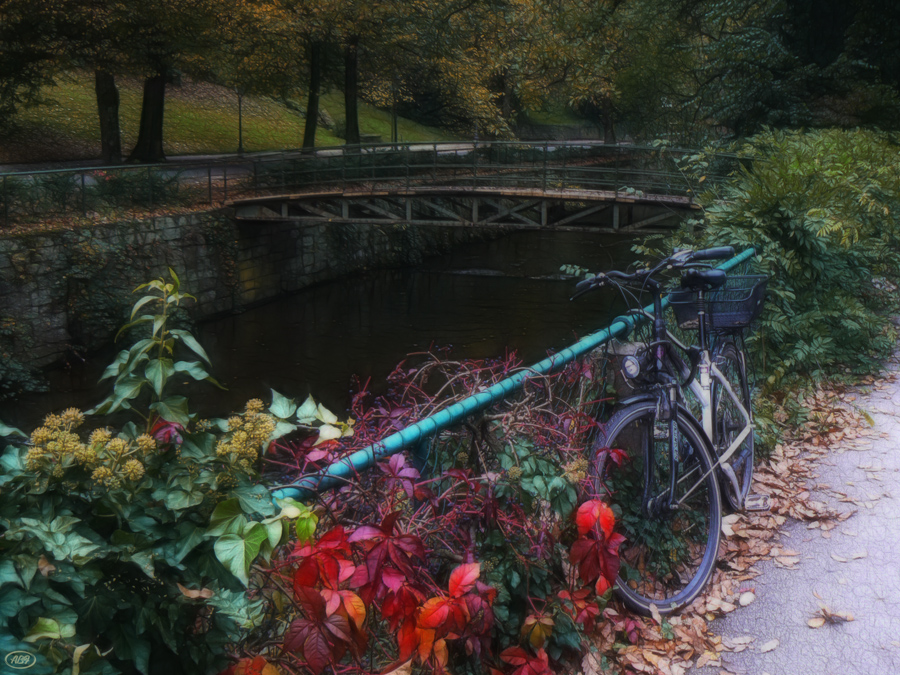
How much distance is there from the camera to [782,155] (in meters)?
8.22

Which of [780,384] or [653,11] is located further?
[653,11]

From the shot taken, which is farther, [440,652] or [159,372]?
[440,652]

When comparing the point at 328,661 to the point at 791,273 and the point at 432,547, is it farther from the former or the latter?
the point at 791,273

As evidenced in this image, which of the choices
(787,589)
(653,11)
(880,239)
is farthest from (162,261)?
(787,589)

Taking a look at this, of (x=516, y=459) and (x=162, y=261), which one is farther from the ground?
(x=516, y=459)

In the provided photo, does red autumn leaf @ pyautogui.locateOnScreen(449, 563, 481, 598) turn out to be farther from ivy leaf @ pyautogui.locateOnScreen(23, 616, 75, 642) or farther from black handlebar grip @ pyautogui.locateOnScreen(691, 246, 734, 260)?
black handlebar grip @ pyautogui.locateOnScreen(691, 246, 734, 260)

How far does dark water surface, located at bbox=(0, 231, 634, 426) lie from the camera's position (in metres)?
14.3

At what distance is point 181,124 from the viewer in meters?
30.3

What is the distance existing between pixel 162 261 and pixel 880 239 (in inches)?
562

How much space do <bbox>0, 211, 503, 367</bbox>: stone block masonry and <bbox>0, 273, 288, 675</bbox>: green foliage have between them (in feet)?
45.3

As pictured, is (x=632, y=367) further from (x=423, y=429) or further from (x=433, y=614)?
(x=433, y=614)

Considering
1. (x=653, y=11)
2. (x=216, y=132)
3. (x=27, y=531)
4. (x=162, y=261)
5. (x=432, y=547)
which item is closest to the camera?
A: (x=27, y=531)

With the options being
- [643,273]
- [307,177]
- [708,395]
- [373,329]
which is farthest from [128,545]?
[307,177]

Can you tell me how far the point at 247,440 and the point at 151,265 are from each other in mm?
16581
